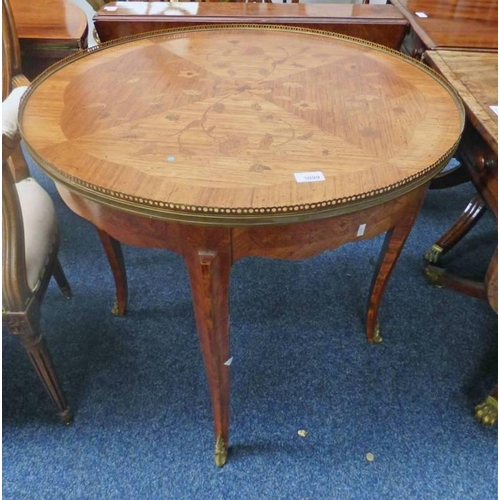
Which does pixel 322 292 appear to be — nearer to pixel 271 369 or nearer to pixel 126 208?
pixel 271 369

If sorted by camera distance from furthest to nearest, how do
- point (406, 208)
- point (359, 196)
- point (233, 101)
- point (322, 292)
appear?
point (322, 292), point (233, 101), point (406, 208), point (359, 196)

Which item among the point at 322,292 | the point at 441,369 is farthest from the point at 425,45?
the point at 441,369

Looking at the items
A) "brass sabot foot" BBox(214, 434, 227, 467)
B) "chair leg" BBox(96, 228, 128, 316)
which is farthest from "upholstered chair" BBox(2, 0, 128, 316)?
"brass sabot foot" BBox(214, 434, 227, 467)

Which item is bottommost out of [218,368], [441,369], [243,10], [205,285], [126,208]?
[441,369]

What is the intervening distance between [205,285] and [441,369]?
730mm

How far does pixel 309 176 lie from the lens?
0.62 metres

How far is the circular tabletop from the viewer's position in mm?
594

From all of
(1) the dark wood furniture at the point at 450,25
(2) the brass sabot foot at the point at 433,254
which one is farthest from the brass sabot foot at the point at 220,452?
(1) the dark wood furniture at the point at 450,25

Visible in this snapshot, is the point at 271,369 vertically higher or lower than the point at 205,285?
lower

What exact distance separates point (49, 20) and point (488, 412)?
151cm

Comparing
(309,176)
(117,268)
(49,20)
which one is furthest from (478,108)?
(49,20)

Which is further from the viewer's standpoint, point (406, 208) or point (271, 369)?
point (271, 369)

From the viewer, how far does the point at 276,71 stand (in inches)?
37.0

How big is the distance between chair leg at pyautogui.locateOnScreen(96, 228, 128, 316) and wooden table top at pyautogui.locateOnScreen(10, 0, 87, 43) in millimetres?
584
